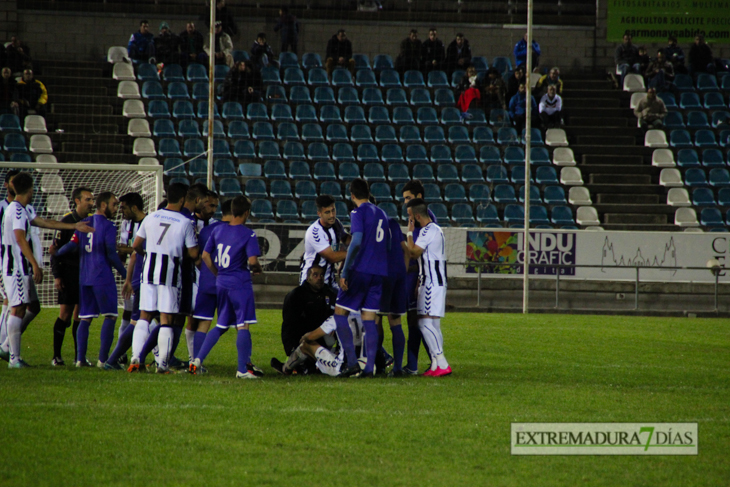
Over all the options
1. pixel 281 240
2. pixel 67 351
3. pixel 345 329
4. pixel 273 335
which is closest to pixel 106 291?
pixel 67 351

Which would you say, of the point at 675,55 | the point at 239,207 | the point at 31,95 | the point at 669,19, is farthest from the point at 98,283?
the point at 669,19

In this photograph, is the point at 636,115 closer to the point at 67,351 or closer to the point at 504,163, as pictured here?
the point at 504,163

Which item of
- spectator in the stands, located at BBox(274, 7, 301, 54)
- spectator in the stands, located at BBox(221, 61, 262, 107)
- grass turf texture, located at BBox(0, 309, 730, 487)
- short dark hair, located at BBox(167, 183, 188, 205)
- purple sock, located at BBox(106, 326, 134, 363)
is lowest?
grass turf texture, located at BBox(0, 309, 730, 487)

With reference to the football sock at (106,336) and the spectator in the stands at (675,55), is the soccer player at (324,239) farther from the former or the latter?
the spectator in the stands at (675,55)

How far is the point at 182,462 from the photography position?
472 centimetres

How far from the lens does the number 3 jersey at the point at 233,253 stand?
26.6ft

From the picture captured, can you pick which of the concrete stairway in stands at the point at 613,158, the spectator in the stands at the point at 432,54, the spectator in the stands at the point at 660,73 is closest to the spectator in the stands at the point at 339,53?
the spectator in the stands at the point at 432,54

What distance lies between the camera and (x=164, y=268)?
8227mm

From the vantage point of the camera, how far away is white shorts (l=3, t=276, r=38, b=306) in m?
8.52

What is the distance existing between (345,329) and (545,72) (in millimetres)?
18675

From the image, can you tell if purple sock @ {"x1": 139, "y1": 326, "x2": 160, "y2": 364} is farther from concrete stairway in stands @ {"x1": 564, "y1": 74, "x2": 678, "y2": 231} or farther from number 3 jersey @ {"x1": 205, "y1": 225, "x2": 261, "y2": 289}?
concrete stairway in stands @ {"x1": 564, "y1": 74, "x2": 678, "y2": 231}

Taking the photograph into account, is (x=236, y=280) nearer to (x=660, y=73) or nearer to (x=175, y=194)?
(x=175, y=194)

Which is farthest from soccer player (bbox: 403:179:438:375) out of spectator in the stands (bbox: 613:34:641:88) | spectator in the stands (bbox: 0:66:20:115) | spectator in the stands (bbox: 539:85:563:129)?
spectator in the stands (bbox: 613:34:641:88)

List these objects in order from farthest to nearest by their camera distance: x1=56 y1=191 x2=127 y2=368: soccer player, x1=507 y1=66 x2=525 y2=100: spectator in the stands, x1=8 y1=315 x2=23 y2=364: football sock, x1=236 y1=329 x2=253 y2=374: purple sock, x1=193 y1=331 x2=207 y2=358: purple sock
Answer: x1=507 y1=66 x2=525 y2=100: spectator in the stands
x1=56 y1=191 x2=127 y2=368: soccer player
x1=193 y1=331 x2=207 y2=358: purple sock
x1=8 y1=315 x2=23 y2=364: football sock
x1=236 y1=329 x2=253 y2=374: purple sock
